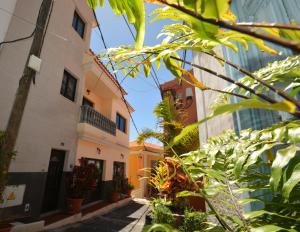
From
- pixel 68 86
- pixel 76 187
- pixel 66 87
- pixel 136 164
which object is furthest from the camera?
pixel 136 164

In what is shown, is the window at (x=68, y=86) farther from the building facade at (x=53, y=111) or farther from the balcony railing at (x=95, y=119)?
the balcony railing at (x=95, y=119)

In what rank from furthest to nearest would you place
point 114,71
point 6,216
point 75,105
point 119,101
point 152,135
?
point 119,101
point 75,105
point 152,135
point 6,216
point 114,71

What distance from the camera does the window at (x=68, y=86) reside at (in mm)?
8328

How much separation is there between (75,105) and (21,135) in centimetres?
327

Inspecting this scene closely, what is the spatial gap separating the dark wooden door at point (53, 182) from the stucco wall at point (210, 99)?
5890 mm

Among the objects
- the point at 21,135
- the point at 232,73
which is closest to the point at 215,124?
the point at 232,73

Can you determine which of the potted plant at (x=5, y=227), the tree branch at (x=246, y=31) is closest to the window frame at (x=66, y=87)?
the potted plant at (x=5, y=227)

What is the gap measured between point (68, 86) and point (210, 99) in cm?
673

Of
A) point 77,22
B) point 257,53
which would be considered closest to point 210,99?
point 257,53

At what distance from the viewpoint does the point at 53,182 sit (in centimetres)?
739

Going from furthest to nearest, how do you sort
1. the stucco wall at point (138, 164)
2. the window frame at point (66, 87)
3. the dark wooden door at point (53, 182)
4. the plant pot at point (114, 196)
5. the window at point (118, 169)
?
the stucco wall at point (138, 164) < the window at point (118, 169) < the plant pot at point (114, 196) < the window frame at point (66, 87) < the dark wooden door at point (53, 182)

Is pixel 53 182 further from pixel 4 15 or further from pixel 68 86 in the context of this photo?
pixel 4 15

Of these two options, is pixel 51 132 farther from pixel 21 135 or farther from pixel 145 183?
pixel 145 183

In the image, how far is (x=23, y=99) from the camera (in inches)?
163
